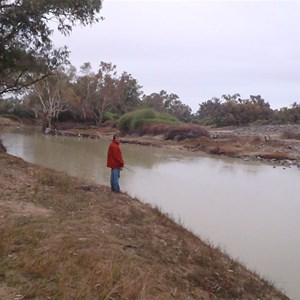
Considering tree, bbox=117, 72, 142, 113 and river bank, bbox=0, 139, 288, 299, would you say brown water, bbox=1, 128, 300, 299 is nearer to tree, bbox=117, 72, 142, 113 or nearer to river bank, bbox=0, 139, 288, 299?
river bank, bbox=0, 139, 288, 299

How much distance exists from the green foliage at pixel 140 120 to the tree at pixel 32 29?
32518 millimetres

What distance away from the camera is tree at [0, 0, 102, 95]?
14.5 m

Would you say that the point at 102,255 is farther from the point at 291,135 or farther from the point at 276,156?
the point at 291,135

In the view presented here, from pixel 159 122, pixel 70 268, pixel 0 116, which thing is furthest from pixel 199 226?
pixel 0 116

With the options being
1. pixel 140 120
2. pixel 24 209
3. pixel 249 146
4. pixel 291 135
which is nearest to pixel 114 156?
pixel 24 209

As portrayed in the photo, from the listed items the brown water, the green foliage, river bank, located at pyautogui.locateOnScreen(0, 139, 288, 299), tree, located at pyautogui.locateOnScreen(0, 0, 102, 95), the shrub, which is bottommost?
the brown water

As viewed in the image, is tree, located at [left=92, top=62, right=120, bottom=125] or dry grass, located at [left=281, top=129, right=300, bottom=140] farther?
tree, located at [left=92, top=62, right=120, bottom=125]

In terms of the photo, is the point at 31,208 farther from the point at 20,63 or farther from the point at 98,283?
the point at 20,63

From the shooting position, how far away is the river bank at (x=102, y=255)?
170 inches

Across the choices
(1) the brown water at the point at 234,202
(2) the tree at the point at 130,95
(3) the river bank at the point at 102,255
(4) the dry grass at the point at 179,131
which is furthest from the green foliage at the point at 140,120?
(3) the river bank at the point at 102,255

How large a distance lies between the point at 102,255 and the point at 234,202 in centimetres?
912

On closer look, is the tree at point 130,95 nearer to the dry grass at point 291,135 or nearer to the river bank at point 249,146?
the river bank at point 249,146

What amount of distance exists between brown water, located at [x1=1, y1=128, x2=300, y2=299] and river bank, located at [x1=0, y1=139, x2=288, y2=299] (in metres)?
1.44

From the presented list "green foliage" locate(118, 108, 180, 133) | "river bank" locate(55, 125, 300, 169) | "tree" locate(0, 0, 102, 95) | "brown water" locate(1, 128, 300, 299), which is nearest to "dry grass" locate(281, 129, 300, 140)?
"river bank" locate(55, 125, 300, 169)
